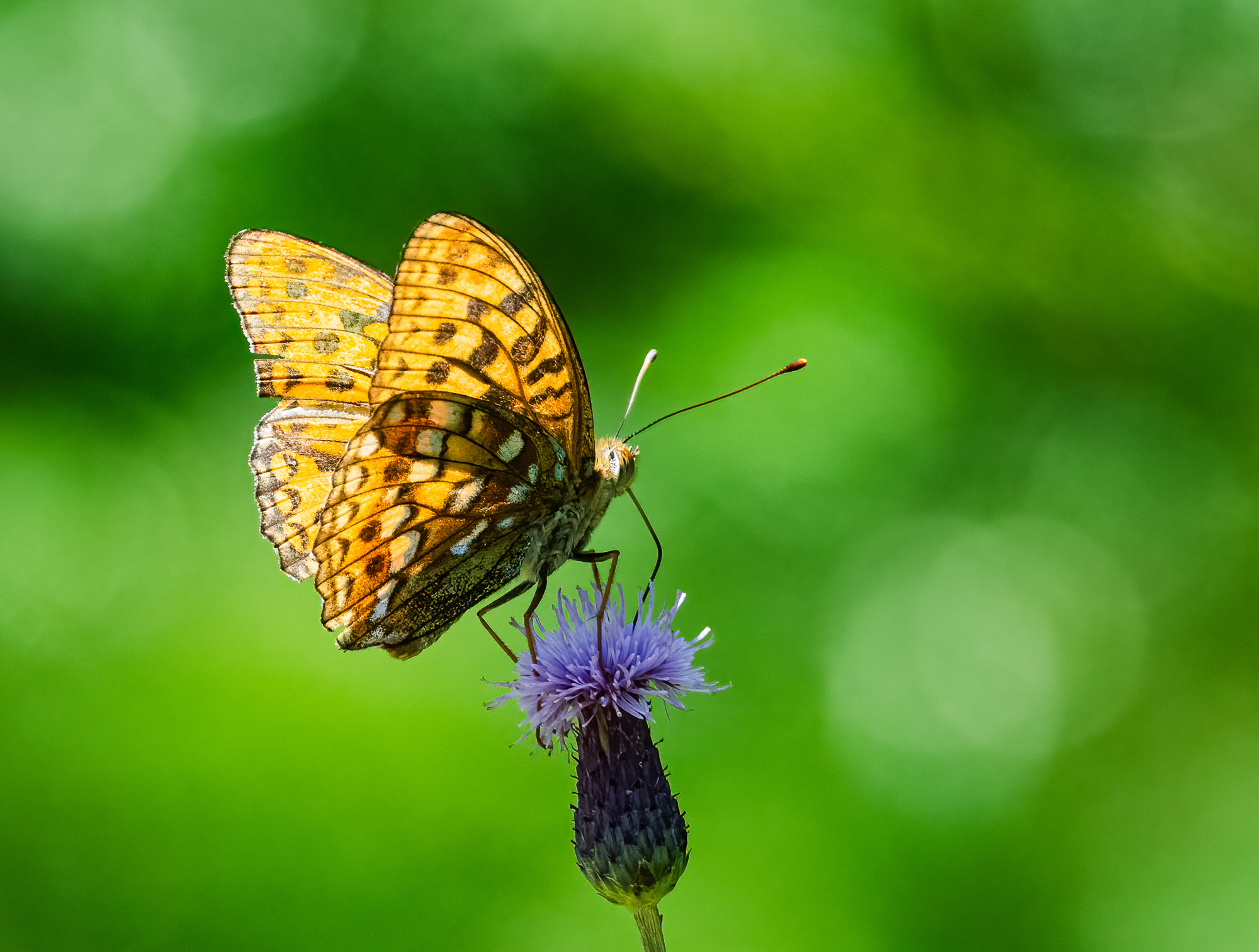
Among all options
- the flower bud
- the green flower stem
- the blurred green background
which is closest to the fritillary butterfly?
the flower bud

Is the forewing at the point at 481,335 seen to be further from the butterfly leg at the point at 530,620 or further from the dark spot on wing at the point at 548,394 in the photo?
the butterfly leg at the point at 530,620

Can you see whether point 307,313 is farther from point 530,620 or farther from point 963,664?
A: point 963,664

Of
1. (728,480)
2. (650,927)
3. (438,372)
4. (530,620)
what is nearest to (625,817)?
(650,927)

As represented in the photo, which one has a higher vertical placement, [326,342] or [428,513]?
[326,342]

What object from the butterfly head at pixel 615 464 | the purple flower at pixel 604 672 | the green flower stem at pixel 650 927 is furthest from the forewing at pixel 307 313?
the green flower stem at pixel 650 927

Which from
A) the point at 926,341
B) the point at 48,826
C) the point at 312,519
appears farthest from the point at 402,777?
the point at 926,341

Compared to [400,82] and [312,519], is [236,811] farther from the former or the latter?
[400,82]

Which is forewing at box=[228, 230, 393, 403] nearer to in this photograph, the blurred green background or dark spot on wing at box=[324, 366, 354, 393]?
dark spot on wing at box=[324, 366, 354, 393]
